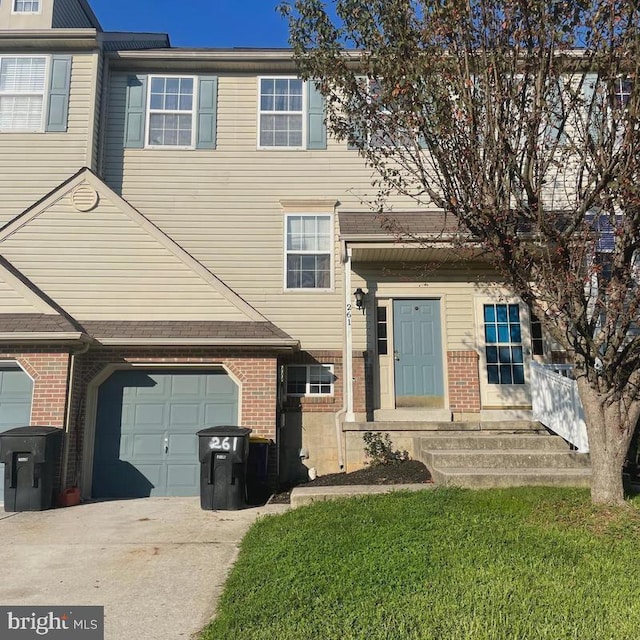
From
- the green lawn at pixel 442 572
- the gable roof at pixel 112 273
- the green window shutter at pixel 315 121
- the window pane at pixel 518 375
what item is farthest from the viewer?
the green window shutter at pixel 315 121

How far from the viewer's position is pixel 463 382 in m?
9.70

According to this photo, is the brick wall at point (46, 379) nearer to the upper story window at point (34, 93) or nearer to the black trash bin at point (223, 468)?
the black trash bin at point (223, 468)

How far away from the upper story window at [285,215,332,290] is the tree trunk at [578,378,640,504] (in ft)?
18.5

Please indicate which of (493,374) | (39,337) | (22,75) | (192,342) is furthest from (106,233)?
(493,374)

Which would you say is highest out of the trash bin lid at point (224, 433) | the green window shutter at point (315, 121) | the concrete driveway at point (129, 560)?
the green window shutter at point (315, 121)

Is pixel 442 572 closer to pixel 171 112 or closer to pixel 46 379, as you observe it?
pixel 46 379

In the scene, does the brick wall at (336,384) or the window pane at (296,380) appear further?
the window pane at (296,380)

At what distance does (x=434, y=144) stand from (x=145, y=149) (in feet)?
23.4

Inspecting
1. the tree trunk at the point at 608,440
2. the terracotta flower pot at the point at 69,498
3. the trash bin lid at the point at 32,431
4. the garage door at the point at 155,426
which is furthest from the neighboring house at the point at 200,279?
the tree trunk at the point at 608,440

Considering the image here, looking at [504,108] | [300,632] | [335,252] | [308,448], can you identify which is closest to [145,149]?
[335,252]

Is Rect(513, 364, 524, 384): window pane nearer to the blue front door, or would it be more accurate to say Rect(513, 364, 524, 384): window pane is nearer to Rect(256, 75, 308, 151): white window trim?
the blue front door

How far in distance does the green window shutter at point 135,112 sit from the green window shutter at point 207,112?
116 cm

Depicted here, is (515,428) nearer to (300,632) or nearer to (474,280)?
(474,280)

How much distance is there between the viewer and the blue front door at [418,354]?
9.77 meters
